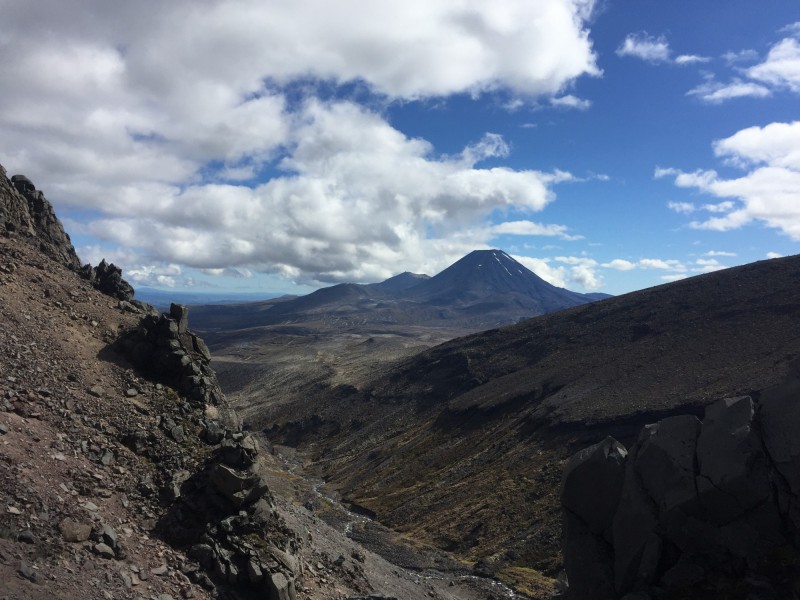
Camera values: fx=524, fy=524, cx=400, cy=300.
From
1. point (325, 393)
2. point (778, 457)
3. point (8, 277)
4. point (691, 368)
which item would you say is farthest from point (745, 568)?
point (325, 393)

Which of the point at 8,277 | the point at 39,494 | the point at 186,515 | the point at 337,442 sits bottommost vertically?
the point at 337,442

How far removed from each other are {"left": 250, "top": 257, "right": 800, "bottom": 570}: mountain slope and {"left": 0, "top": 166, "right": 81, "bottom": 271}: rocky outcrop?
2011 inches

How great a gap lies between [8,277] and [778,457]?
3938 cm

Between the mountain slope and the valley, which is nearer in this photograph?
the valley

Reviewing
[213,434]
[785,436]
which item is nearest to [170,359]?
[213,434]

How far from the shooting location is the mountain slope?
69938 mm

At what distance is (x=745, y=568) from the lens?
15195 mm

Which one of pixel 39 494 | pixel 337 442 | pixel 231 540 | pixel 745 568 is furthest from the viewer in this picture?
pixel 337 442

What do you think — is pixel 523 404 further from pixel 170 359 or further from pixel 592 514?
pixel 592 514

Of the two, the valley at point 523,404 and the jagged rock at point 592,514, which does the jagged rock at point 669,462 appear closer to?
the jagged rock at point 592,514

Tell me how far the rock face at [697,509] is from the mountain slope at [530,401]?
39353mm

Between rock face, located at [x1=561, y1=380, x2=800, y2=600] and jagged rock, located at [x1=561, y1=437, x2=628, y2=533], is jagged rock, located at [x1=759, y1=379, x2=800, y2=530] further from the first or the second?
jagged rock, located at [x1=561, y1=437, x2=628, y2=533]

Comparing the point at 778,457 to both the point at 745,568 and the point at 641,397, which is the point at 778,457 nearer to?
the point at 745,568

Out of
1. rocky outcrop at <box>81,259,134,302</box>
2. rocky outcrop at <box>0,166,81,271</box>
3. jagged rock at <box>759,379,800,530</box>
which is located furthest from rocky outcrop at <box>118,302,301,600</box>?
jagged rock at <box>759,379,800,530</box>
